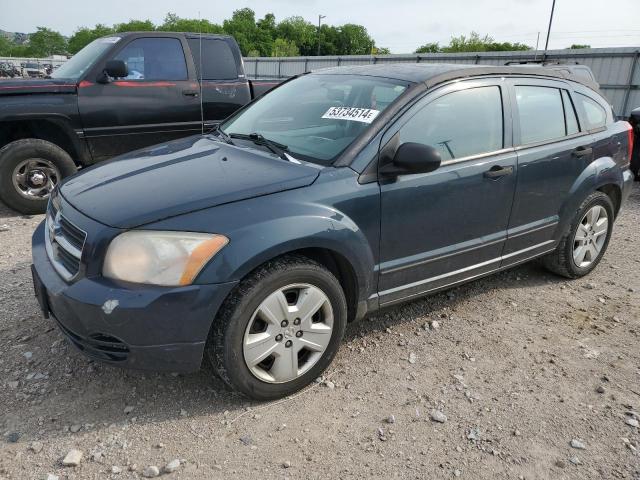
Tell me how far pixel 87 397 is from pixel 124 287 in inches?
30.9

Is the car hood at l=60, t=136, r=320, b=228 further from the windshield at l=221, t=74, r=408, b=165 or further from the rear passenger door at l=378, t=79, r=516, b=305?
the rear passenger door at l=378, t=79, r=516, b=305

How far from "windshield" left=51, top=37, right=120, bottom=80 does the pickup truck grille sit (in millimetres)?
3657

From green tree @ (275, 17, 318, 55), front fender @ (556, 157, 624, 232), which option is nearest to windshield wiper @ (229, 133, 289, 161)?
front fender @ (556, 157, 624, 232)

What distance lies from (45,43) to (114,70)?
11067cm

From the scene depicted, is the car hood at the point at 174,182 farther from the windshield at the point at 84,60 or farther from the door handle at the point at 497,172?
the windshield at the point at 84,60

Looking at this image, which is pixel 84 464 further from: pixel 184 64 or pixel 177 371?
pixel 184 64

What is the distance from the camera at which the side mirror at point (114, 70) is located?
18.7 ft

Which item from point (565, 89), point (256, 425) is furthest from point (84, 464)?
point (565, 89)

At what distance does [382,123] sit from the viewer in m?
2.91

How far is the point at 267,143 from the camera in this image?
318 cm

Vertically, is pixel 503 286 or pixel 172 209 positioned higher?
pixel 172 209

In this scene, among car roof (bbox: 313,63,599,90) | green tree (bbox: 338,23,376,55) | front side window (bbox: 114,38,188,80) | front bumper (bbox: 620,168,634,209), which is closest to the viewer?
car roof (bbox: 313,63,599,90)

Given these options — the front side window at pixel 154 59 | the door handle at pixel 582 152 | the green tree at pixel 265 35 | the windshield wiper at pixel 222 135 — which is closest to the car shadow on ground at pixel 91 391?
the windshield wiper at pixel 222 135

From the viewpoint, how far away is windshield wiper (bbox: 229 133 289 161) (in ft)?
9.92
